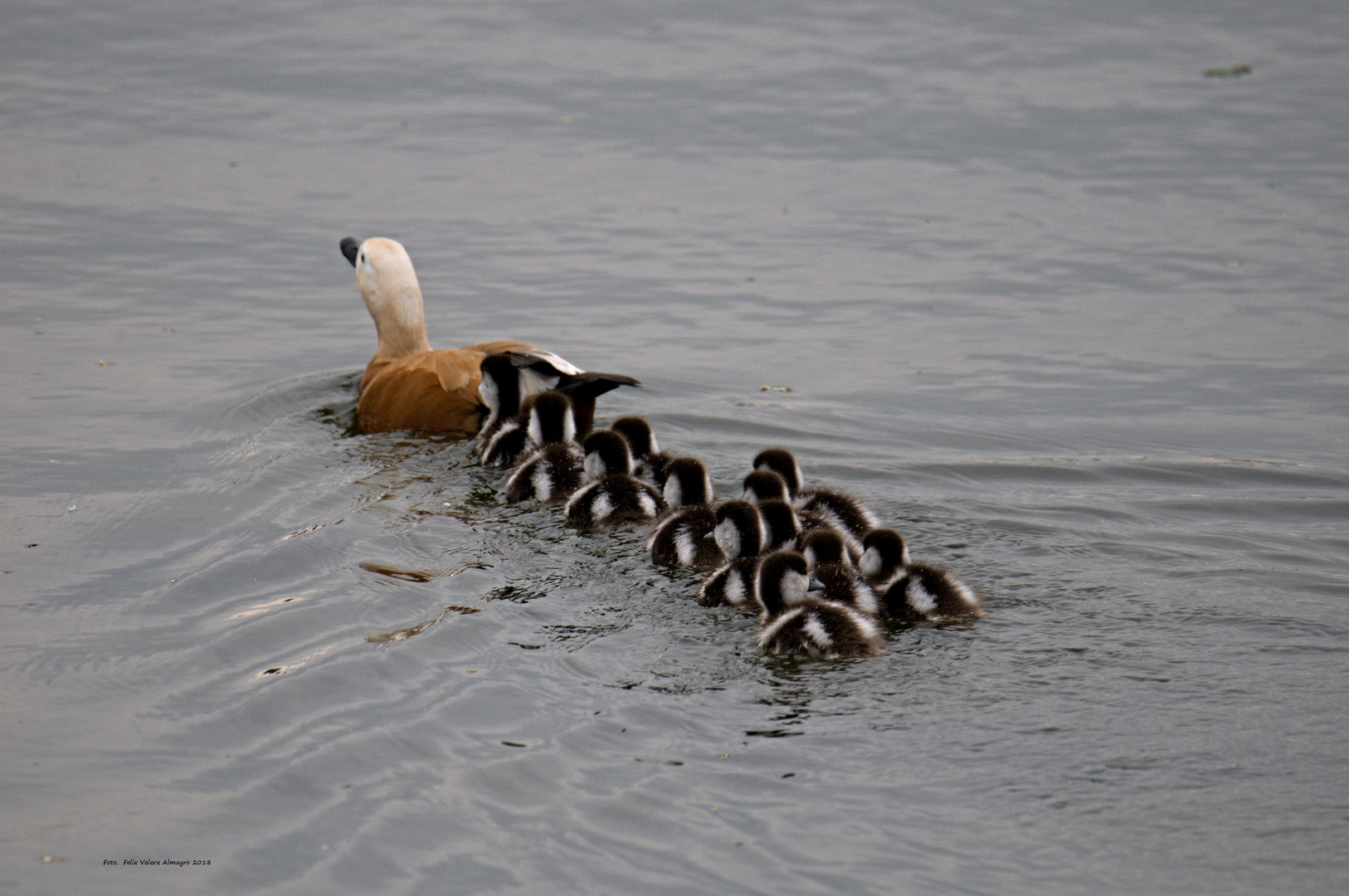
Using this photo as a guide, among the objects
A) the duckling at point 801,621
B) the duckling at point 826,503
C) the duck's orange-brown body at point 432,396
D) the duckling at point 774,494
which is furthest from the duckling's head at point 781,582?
the duck's orange-brown body at point 432,396

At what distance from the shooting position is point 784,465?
20.1 ft

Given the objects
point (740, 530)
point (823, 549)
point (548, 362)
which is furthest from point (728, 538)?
point (548, 362)

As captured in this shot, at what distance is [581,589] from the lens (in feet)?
16.8

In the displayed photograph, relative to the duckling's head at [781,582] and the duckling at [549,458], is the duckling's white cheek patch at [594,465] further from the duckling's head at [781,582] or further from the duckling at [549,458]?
the duckling's head at [781,582]

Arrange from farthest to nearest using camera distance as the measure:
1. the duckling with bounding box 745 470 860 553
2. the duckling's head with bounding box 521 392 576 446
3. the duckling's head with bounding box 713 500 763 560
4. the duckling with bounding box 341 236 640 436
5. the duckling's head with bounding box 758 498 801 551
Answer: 1. the duckling with bounding box 341 236 640 436
2. the duckling's head with bounding box 521 392 576 446
3. the duckling with bounding box 745 470 860 553
4. the duckling's head with bounding box 758 498 801 551
5. the duckling's head with bounding box 713 500 763 560

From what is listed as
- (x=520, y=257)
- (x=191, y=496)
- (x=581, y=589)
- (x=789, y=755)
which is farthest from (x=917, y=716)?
(x=520, y=257)

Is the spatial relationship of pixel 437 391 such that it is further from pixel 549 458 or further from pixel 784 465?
pixel 784 465

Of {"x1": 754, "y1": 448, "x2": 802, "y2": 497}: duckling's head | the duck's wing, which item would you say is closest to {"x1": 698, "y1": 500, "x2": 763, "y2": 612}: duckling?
{"x1": 754, "y1": 448, "x2": 802, "y2": 497}: duckling's head

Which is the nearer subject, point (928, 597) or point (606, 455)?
point (928, 597)

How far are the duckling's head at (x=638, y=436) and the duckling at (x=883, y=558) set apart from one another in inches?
63.4

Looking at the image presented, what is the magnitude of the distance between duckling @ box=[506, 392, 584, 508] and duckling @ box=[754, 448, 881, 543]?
2.97ft

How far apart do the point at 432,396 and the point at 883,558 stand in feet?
9.67

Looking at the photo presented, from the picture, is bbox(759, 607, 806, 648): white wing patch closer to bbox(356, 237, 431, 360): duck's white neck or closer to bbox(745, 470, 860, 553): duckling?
bbox(745, 470, 860, 553): duckling

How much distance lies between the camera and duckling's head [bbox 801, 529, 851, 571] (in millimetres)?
5172
